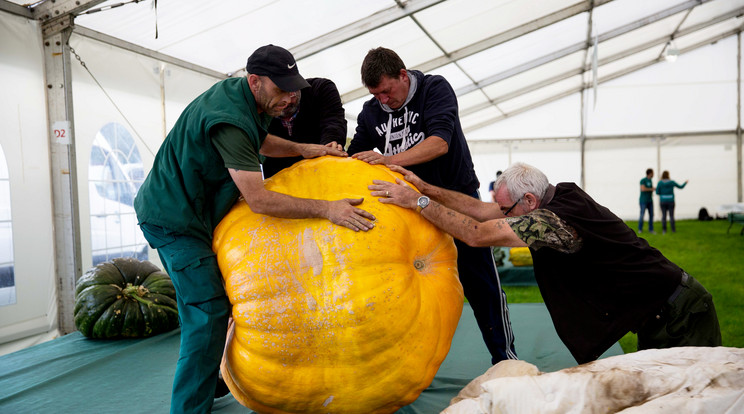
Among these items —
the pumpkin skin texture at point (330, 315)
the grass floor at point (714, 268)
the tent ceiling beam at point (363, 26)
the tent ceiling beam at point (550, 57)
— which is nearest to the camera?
the pumpkin skin texture at point (330, 315)

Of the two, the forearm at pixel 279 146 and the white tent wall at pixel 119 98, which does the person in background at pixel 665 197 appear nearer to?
the white tent wall at pixel 119 98

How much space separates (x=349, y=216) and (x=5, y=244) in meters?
3.73

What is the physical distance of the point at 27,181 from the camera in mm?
4445

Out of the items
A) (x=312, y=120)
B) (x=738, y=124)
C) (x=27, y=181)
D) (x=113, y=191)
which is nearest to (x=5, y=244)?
(x=27, y=181)

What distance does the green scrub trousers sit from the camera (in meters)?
2.07

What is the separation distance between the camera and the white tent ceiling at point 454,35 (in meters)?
5.43

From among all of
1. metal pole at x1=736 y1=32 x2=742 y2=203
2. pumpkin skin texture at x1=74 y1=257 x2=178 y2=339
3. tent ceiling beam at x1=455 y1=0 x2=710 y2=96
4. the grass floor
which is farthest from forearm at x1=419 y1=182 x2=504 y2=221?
metal pole at x1=736 y1=32 x2=742 y2=203

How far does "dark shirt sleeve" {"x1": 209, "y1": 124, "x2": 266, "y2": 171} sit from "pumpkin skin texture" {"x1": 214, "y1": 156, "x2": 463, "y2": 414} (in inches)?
10.6

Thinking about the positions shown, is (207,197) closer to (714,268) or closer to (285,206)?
(285,206)

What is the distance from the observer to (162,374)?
3080 millimetres

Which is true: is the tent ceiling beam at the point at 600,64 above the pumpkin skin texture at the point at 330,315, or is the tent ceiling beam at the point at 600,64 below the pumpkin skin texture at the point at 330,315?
above

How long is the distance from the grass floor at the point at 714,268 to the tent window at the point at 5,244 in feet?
16.0

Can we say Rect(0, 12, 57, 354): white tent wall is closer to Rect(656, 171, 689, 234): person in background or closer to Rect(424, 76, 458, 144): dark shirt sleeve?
Rect(424, 76, 458, 144): dark shirt sleeve

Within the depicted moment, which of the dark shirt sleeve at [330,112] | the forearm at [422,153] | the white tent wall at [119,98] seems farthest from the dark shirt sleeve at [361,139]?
the white tent wall at [119,98]
